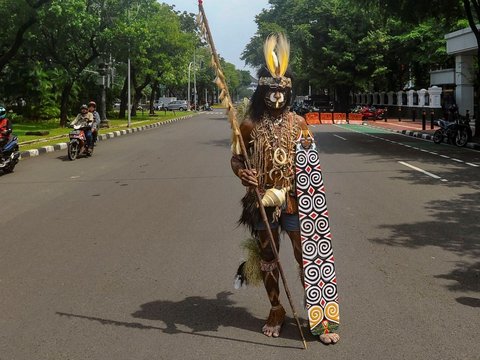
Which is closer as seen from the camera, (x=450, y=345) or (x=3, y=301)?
(x=450, y=345)

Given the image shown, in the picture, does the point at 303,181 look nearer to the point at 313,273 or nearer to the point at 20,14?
the point at 313,273

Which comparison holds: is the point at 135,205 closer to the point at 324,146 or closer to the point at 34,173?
the point at 34,173

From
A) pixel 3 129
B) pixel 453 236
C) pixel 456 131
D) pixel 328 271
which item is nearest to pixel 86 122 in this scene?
pixel 3 129

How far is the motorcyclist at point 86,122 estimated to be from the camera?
15.6m

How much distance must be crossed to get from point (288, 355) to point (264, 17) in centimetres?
6021

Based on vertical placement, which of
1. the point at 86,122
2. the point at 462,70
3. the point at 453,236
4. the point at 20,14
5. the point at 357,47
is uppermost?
the point at 357,47

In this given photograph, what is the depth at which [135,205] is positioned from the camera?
8.59 meters

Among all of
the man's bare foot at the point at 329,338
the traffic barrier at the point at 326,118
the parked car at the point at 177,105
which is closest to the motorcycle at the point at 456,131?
the man's bare foot at the point at 329,338

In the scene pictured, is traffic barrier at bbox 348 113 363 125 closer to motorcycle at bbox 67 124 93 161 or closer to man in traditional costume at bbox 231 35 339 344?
motorcycle at bbox 67 124 93 161

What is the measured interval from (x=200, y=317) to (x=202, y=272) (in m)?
1.07

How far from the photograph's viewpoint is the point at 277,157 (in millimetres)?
3613

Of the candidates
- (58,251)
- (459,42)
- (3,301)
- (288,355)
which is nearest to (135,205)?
(58,251)

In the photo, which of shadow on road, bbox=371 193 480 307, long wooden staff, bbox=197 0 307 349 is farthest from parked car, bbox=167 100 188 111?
long wooden staff, bbox=197 0 307 349

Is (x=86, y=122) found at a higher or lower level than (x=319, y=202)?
higher
